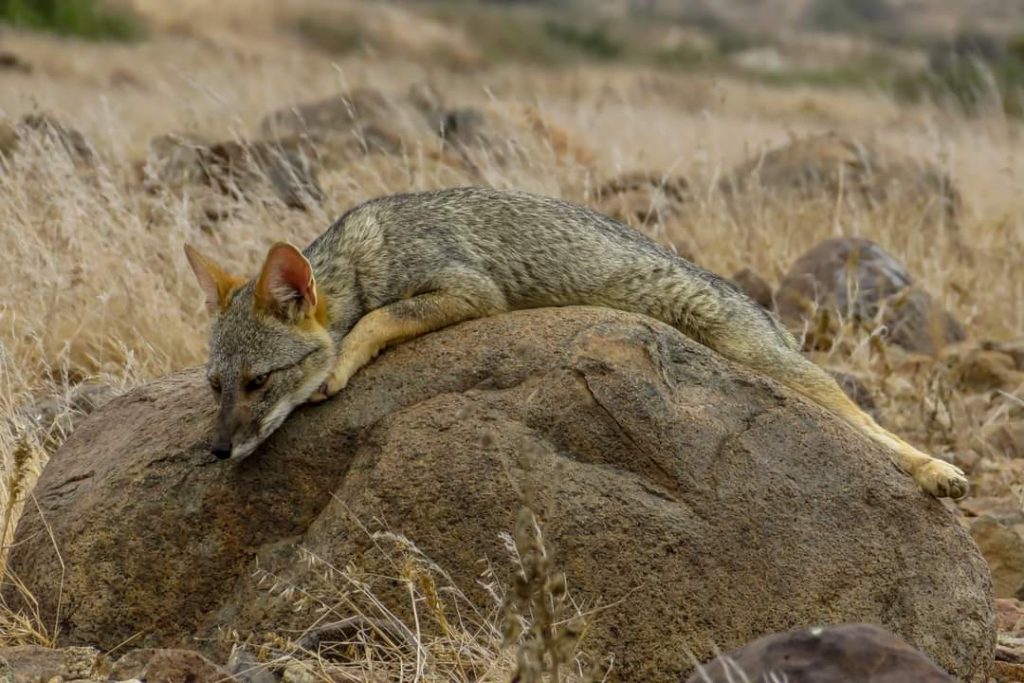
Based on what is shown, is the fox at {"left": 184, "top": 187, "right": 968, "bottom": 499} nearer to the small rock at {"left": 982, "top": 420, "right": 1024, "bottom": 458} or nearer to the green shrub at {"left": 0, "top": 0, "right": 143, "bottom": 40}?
the small rock at {"left": 982, "top": 420, "right": 1024, "bottom": 458}

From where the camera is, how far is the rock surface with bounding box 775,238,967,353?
352 inches

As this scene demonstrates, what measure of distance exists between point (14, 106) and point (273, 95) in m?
2.72

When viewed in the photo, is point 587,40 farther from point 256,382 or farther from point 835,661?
point 835,661

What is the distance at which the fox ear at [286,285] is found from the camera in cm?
507

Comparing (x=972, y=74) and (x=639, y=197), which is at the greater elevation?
(x=639, y=197)

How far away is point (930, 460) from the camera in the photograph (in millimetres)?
5172

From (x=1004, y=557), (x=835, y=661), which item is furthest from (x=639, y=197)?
(x=835, y=661)

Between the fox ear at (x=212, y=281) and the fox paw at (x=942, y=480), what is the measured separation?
2.63m

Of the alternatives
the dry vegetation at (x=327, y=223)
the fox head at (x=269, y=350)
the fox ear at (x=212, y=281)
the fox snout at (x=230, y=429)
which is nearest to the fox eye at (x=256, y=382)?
the fox head at (x=269, y=350)

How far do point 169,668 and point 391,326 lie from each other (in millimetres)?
1498

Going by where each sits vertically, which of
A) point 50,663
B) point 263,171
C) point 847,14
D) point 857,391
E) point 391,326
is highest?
point 391,326

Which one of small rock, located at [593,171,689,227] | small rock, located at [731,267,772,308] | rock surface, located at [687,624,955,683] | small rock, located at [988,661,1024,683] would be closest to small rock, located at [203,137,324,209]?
Result: small rock, located at [593,171,689,227]

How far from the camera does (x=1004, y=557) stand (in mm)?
6121

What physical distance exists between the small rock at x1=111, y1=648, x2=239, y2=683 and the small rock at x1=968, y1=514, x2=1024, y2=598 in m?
3.36
